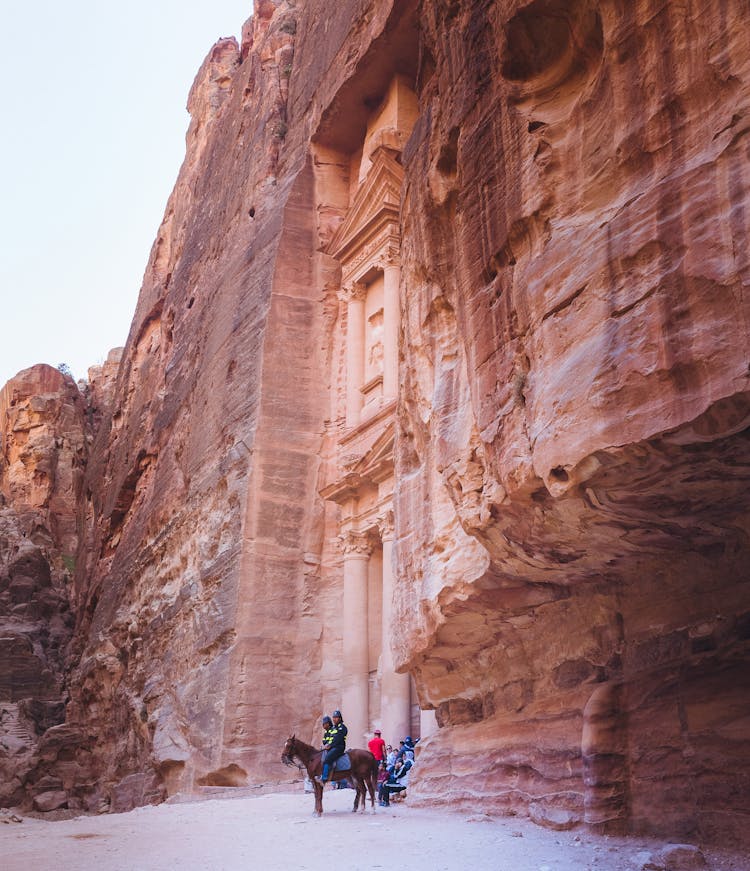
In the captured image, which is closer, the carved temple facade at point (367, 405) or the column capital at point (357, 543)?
the carved temple facade at point (367, 405)

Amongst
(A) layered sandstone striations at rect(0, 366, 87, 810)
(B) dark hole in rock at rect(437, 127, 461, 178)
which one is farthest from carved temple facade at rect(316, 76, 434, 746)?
(A) layered sandstone striations at rect(0, 366, 87, 810)

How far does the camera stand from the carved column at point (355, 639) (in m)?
17.2

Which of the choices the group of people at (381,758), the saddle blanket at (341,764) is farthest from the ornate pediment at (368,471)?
the saddle blanket at (341,764)

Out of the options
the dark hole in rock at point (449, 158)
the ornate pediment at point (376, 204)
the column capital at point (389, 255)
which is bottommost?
the dark hole in rock at point (449, 158)

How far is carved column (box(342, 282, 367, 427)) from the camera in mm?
20172

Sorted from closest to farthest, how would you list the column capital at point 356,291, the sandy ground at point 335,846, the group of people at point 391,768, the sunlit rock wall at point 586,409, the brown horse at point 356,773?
the sunlit rock wall at point 586,409 < the sandy ground at point 335,846 < the brown horse at point 356,773 < the group of people at point 391,768 < the column capital at point 356,291

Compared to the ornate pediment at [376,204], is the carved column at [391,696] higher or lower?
lower

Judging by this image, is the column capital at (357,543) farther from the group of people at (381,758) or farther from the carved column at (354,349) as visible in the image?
the group of people at (381,758)

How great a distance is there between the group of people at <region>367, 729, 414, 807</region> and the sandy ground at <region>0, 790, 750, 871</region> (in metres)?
0.48

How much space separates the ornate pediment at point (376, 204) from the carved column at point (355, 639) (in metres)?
6.55

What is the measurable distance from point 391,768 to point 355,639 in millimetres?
5144

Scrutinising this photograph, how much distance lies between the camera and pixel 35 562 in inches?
Result: 1437

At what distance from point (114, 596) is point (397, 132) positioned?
15.0 metres

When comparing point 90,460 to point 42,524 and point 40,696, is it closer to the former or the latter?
point 42,524
